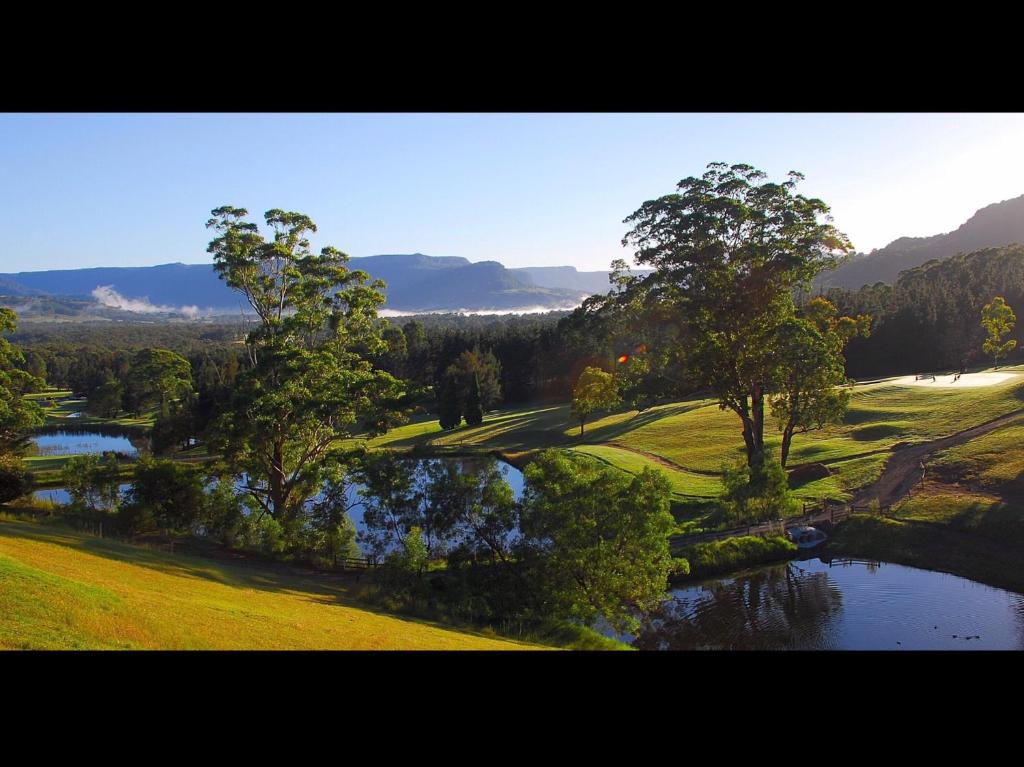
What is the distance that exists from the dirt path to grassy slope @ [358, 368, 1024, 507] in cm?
51

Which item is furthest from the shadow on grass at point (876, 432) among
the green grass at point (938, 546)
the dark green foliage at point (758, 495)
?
the dark green foliage at point (758, 495)

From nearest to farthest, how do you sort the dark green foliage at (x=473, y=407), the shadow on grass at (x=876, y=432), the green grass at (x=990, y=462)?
Answer: the green grass at (x=990, y=462) < the shadow on grass at (x=876, y=432) < the dark green foliage at (x=473, y=407)

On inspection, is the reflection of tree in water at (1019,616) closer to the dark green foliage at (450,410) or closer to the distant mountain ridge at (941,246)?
the dark green foliage at (450,410)

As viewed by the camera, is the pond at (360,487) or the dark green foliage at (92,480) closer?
the pond at (360,487)

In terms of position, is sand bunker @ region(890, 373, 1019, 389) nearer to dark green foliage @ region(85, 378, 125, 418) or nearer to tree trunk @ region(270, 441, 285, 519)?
tree trunk @ region(270, 441, 285, 519)

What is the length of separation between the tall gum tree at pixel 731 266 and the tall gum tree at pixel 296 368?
11.1 m

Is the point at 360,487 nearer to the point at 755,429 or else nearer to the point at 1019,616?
the point at 755,429

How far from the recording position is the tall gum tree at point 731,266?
25.2 meters

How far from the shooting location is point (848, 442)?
34.9 meters

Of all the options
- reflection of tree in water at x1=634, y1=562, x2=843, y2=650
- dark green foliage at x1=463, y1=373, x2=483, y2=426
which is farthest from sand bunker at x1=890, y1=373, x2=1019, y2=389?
dark green foliage at x1=463, y1=373, x2=483, y2=426

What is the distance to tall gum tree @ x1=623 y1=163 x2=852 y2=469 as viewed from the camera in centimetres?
2517

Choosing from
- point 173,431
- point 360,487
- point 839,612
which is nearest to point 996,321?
point 839,612
